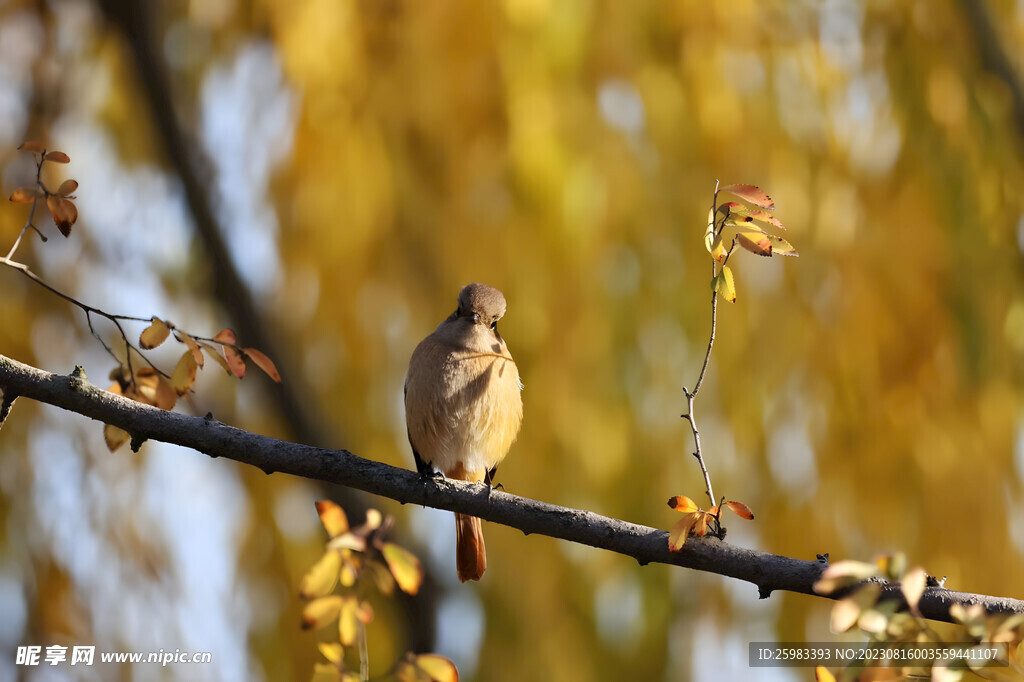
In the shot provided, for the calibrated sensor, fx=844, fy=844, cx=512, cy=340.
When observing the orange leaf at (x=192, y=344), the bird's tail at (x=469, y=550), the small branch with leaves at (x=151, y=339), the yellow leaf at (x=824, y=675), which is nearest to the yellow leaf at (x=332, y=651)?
the small branch with leaves at (x=151, y=339)

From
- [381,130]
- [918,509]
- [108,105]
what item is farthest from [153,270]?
[918,509]

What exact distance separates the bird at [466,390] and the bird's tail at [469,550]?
0.28m

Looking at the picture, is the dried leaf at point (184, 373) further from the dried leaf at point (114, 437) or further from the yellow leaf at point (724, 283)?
the yellow leaf at point (724, 283)

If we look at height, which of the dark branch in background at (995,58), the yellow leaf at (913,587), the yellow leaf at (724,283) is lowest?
the yellow leaf at (913,587)

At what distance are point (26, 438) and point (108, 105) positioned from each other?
6.36 feet

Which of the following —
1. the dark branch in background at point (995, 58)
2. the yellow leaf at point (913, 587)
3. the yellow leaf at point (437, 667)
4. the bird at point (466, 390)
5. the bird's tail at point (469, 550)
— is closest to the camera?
the yellow leaf at point (913, 587)

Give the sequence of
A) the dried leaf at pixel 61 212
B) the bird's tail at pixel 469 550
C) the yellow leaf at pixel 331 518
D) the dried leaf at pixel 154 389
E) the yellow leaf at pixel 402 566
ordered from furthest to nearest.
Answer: the bird's tail at pixel 469 550
the dried leaf at pixel 154 389
the dried leaf at pixel 61 212
the yellow leaf at pixel 331 518
the yellow leaf at pixel 402 566

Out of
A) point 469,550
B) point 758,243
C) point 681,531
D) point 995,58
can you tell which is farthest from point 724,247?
point 995,58

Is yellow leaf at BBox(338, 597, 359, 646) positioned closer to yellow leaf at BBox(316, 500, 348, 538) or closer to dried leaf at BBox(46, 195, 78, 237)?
yellow leaf at BBox(316, 500, 348, 538)

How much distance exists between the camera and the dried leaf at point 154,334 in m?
2.11

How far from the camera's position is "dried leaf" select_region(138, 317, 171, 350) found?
6.91ft

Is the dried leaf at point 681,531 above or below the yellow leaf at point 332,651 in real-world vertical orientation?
above

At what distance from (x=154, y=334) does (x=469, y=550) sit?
1905 millimetres

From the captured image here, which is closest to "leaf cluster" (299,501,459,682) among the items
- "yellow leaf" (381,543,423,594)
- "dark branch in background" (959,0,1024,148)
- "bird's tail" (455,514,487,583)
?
"yellow leaf" (381,543,423,594)
